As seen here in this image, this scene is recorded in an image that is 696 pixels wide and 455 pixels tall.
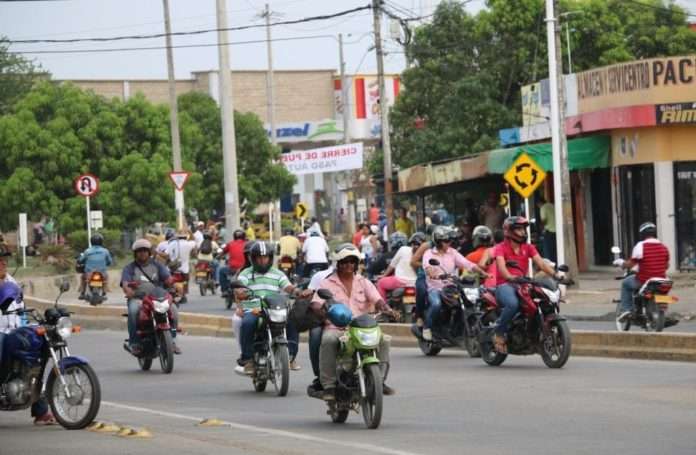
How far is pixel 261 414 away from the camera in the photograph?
15008 mm

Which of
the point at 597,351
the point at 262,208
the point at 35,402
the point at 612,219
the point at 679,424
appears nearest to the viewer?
the point at 679,424

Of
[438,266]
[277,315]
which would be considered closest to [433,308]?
[438,266]

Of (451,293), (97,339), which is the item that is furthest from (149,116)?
(451,293)

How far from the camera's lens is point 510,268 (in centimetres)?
1864

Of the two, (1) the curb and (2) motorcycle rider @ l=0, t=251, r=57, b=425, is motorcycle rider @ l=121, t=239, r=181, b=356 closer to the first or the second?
(1) the curb

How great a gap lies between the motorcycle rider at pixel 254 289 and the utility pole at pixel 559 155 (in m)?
17.1

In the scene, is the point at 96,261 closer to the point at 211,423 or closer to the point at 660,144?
the point at 660,144

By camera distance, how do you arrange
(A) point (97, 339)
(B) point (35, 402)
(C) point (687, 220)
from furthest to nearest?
(C) point (687, 220) → (A) point (97, 339) → (B) point (35, 402)

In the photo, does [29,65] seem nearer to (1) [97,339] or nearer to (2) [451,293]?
(1) [97,339]

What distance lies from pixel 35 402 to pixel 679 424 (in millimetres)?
5410

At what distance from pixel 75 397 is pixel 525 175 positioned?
773 inches

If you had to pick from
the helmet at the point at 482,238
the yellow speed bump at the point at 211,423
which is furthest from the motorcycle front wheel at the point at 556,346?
the yellow speed bump at the point at 211,423

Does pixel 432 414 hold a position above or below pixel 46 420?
below

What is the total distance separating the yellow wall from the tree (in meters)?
43.6
